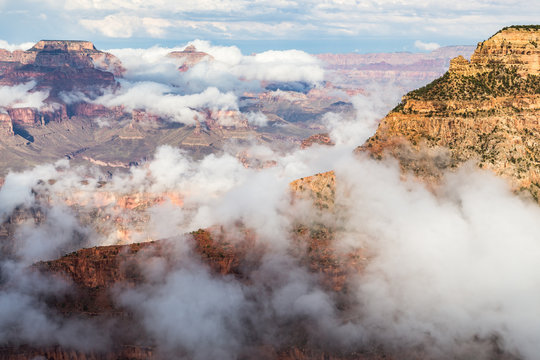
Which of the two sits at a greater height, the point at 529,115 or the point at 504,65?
the point at 504,65

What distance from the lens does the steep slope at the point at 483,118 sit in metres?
132

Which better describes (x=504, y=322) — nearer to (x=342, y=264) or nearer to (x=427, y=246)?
(x=427, y=246)

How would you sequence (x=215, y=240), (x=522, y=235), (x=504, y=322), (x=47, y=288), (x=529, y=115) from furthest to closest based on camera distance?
(x=215, y=240), (x=47, y=288), (x=529, y=115), (x=522, y=235), (x=504, y=322)

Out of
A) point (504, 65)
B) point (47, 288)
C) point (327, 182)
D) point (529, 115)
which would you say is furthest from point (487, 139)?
point (47, 288)

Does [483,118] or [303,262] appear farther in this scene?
[303,262]

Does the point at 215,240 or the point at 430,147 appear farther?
the point at 215,240

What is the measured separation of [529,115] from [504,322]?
50.5 meters

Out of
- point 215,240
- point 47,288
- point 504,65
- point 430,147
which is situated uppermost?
point 504,65

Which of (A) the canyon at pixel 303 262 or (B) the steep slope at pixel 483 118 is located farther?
(B) the steep slope at pixel 483 118

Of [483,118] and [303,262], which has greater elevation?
[483,118]

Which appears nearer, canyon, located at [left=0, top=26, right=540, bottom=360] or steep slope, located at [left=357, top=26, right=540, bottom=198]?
canyon, located at [left=0, top=26, right=540, bottom=360]

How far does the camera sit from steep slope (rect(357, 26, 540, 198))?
13175 cm

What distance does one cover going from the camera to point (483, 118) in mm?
134750

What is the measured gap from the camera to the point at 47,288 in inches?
5738
